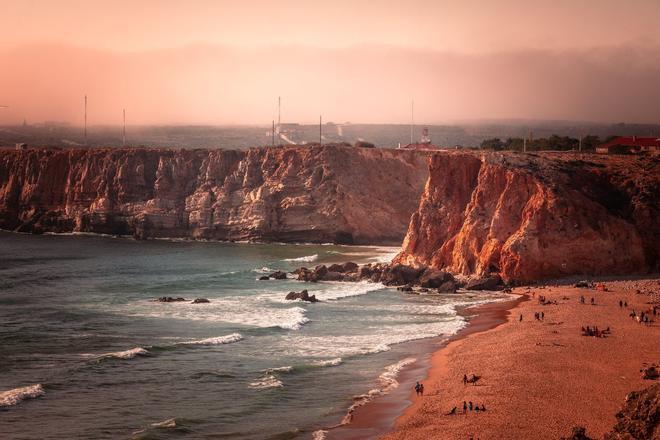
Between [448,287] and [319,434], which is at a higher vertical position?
[448,287]

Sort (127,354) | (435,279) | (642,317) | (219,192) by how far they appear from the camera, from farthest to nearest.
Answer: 1. (219,192)
2. (435,279)
3. (642,317)
4. (127,354)

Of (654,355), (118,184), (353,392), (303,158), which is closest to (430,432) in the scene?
(353,392)

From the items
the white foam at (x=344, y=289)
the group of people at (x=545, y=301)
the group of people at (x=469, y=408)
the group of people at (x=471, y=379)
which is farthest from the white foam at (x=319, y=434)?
the white foam at (x=344, y=289)

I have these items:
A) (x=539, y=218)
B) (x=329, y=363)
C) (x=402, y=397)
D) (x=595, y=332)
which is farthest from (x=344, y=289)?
(x=402, y=397)

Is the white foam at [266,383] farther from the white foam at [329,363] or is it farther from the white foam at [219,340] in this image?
the white foam at [219,340]

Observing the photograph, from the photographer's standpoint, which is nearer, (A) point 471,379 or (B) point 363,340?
(A) point 471,379

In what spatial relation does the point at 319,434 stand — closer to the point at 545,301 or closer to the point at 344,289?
the point at 545,301

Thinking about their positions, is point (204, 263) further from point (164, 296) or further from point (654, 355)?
point (654, 355)
